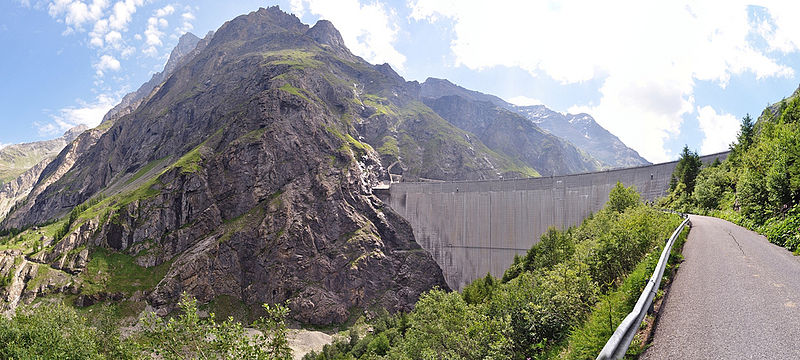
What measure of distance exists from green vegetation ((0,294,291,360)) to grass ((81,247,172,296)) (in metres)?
47.7

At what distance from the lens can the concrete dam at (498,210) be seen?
71938 millimetres

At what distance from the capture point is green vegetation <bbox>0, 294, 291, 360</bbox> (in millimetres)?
14516

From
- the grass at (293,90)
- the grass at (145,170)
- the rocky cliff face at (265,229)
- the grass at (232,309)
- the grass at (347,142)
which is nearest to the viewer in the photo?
the grass at (232,309)

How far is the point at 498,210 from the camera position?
86625 millimetres

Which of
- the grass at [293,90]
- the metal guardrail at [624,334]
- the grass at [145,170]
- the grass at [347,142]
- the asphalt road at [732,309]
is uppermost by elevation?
the grass at [293,90]

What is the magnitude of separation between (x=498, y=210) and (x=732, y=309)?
263 ft

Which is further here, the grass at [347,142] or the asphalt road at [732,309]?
the grass at [347,142]

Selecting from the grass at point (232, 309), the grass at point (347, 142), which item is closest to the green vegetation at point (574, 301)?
the grass at point (232, 309)

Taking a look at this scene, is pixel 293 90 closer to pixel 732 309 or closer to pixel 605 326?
pixel 605 326

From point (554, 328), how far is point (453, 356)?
8.82 meters

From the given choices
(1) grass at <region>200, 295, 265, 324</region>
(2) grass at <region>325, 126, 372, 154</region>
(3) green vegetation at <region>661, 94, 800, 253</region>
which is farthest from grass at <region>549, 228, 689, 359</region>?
(2) grass at <region>325, 126, 372, 154</region>

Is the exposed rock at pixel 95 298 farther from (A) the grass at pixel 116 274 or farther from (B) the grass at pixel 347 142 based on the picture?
(B) the grass at pixel 347 142

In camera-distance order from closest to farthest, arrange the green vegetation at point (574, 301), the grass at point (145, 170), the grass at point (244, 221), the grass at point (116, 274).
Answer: the green vegetation at point (574, 301) → the grass at point (116, 274) → the grass at point (244, 221) → the grass at point (145, 170)

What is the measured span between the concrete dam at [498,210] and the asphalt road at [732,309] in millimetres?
64146
